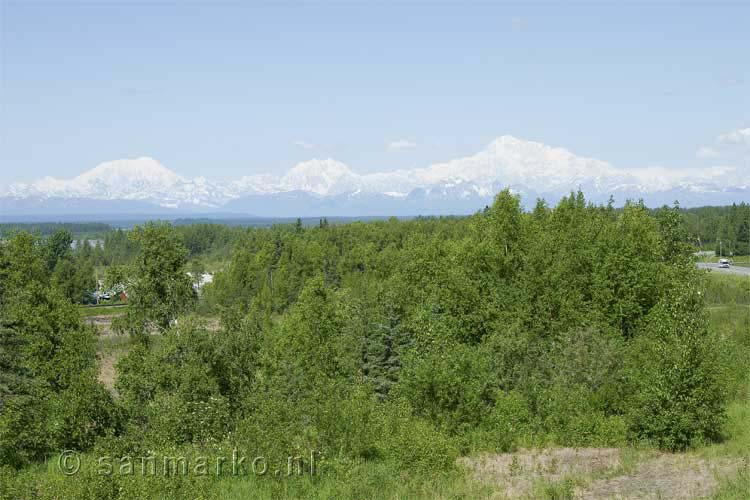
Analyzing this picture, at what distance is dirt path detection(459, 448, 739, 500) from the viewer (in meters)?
18.7

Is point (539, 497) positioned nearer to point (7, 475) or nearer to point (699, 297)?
point (7, 475)

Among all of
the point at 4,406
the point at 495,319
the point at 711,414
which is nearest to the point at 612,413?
the point at 711,414

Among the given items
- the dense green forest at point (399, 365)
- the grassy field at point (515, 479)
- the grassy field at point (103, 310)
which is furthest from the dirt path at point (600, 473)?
the grassy field at point (103, 310)

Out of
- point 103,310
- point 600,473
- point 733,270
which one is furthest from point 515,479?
point 733,270

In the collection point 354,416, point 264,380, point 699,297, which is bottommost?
point 264,380

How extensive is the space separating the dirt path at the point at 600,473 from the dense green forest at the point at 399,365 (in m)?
1.21

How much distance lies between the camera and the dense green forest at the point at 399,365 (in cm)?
2216

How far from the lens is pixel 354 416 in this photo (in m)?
22.6

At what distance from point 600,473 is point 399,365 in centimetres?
2212

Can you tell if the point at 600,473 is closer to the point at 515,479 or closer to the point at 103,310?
the point at 515,479

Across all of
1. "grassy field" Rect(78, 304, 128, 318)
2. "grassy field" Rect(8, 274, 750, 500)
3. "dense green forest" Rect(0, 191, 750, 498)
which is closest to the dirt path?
"grassy field" Rect(8, 274, 750, 500)

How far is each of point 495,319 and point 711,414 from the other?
19910 millimetres

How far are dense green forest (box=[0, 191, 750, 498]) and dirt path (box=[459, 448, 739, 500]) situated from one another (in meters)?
1.21

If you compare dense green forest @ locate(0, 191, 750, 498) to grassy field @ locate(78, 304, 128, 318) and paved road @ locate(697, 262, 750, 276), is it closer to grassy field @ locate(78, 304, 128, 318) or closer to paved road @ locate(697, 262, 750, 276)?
grassy field @ locate(78, 304, 128, 318)
